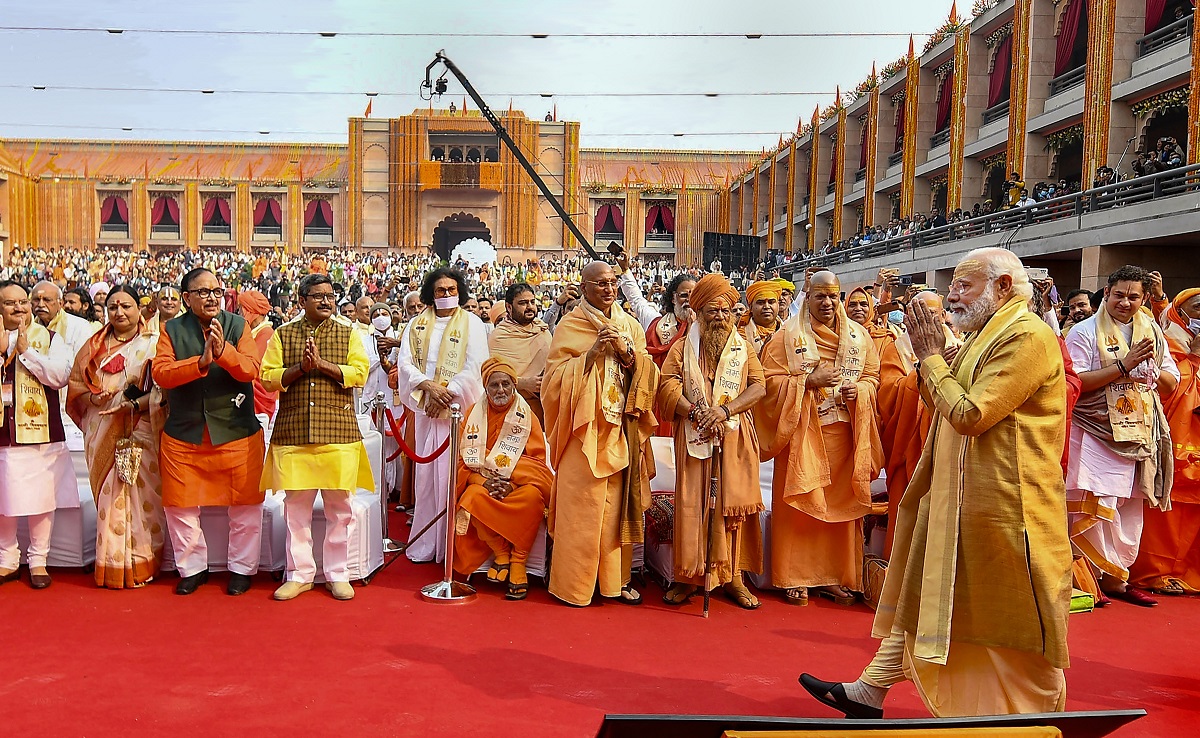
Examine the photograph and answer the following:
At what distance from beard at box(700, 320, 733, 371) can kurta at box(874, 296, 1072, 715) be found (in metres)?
1.72

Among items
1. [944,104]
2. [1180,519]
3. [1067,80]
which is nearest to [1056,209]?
[1067,80]

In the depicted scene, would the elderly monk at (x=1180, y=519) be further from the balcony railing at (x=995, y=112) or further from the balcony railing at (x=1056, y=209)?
the balcony railing at (x=995, y=112)

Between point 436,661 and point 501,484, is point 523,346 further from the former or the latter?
point 436,661

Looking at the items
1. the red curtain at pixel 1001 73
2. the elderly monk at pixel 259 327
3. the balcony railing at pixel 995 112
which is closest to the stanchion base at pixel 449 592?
the elderly monk at pixel 259 327

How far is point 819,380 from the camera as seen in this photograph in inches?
175

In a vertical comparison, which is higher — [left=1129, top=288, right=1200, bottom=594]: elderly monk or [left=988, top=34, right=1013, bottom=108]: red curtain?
[left=988, top=34, right=1013, bottom=108]: red curtain

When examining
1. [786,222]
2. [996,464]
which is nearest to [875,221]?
[786,222]

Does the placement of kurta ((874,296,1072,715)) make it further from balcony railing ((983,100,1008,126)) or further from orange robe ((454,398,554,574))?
balcony railing ((983,100,1008,126))

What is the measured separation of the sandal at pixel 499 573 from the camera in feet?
15.1

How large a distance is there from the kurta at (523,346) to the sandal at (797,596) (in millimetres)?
1710

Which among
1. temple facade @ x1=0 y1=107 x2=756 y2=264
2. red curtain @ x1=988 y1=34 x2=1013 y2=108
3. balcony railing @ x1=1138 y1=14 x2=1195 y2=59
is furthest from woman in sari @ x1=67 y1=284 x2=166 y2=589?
temple facade @ x1=0 y1=107 x2=756 y2=264

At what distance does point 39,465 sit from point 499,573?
221cm

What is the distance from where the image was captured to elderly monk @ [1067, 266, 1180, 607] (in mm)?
4664

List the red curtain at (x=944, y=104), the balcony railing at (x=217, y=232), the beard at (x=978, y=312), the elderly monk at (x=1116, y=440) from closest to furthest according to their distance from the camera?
the beard at (x=978, y=312), the elderly monk at (x=1116, y=440), the red curtain at (x=944, y=104), the balcony railing at (x=217, y=232)
